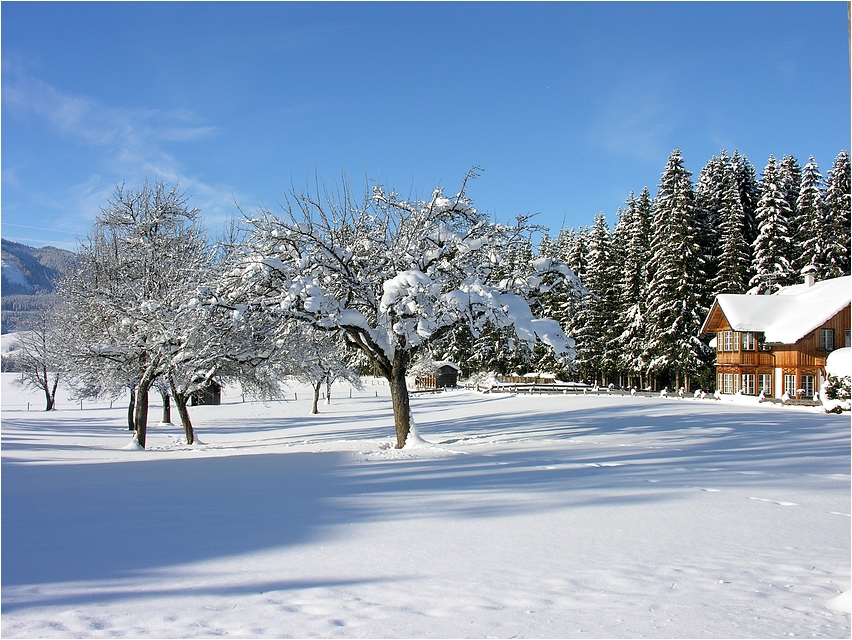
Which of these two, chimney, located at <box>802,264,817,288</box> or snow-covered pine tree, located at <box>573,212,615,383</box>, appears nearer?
chimney, located at <box>802,264,817,288</box>

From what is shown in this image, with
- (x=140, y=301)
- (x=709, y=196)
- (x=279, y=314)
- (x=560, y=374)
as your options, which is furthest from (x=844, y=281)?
(x=140, y=301)


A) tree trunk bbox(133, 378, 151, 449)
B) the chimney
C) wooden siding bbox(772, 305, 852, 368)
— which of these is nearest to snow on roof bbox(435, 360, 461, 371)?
the chimney

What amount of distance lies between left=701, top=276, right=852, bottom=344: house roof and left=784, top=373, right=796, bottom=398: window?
2479mm

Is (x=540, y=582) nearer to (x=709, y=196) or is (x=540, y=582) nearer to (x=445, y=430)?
(x=445, y=430)

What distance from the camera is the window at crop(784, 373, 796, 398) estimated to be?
4000 cm

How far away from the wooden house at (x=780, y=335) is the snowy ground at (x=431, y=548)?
29372 mm

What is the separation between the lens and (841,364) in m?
28.8

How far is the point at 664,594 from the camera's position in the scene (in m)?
4.93

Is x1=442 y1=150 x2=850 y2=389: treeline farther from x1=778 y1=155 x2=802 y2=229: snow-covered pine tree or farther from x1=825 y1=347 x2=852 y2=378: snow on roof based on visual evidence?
x1=825 y1=347 x2=852 y2=378: snow on roof

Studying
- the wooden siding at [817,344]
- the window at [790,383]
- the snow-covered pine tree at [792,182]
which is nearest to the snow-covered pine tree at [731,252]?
the snow-covered pine tree at [792,182]

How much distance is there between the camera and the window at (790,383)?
40.0 m

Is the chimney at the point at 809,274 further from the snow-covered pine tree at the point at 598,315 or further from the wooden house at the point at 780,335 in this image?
the snow-covered pine tree at the point at 598,315

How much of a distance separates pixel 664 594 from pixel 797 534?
3.13 metres

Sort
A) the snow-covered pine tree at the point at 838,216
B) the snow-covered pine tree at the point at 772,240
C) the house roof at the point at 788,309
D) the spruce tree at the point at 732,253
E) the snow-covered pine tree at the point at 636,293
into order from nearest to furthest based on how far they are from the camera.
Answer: the house roof at the point at 788,309
the snow-covered pine tree at the point at 838,216
the snow-covered pine tree at the point at 772,240
the spruce tree at the point at 732,253
the snow-covered pine tree at the point at 636,293
